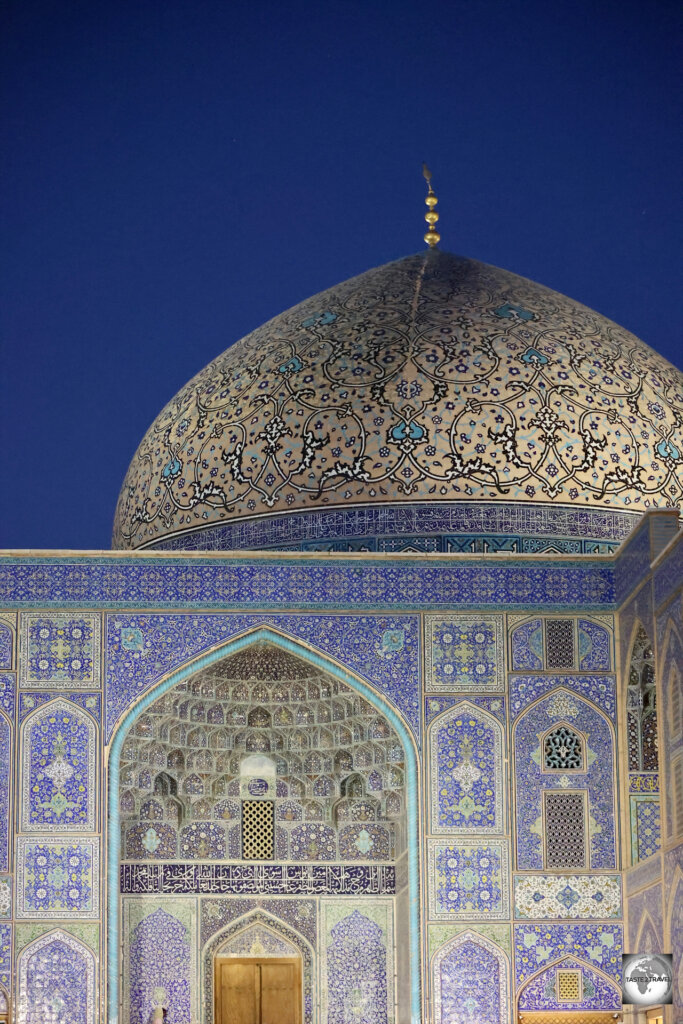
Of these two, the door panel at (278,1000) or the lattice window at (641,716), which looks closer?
the lattice window at (641,716)

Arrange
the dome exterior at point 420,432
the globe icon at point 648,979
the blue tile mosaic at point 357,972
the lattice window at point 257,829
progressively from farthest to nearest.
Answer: the dome exterior at point 420,432, the lattice window at point 257,829, the blue tile mosaic at point 357,972, the globe icon at point 648,979

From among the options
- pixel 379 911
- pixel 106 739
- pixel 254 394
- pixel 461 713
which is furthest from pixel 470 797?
pixel 254 394

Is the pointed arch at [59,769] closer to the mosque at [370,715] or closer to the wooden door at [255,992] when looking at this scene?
the mosque at [370,715]

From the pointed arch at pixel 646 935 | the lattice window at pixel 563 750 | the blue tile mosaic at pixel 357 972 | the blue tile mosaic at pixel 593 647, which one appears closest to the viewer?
the pointed arch at pixel 646 935

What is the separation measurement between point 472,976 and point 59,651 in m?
3.25

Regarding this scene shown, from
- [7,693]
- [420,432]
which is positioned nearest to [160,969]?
[7,693]

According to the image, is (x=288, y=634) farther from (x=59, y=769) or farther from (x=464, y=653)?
(x=59, y=769)

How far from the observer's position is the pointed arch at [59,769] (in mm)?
12734

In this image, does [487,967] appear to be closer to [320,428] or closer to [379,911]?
[379,911]

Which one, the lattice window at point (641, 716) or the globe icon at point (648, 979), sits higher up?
the lattice window at point (641, 716)

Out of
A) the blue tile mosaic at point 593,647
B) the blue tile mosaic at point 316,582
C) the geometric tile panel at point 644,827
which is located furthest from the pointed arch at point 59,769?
the geometric tile panel at point 644,827

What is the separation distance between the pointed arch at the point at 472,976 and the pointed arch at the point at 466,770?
686 millimetres

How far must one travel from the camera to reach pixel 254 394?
1503 cm

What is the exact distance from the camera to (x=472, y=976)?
499 inches
